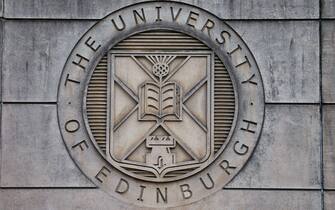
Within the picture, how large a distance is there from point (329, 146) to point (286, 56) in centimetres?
111

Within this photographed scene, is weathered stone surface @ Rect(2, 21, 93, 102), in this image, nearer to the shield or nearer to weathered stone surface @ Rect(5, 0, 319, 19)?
weathered stone surface @ Rect(5, 0, 319, 19)

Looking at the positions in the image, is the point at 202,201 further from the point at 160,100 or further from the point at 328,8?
the point at 328,8

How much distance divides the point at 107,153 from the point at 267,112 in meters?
1.83

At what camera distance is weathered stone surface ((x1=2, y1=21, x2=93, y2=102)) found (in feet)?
38.1

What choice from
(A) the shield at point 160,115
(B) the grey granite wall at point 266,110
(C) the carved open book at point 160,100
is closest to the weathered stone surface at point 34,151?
(B) the grey granite wall at point 266,110

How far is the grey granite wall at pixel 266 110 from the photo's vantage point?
11469 millimetres

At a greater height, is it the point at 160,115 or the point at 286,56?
the point at 286,56

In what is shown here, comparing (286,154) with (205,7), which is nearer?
(286,154)

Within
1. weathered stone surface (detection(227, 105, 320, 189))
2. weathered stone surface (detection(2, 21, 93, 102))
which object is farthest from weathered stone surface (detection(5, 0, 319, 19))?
weathered stone surface (detection(227, 105, 320, 189))

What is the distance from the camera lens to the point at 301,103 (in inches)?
454

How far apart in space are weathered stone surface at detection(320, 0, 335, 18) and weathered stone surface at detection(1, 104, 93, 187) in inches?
126

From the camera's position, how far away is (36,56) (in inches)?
458

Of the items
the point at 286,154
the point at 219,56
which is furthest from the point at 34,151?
the point at 286,154

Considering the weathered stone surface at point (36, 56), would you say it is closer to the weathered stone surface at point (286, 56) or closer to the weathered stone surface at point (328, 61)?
the weathered stone surface at point (286, 56)
